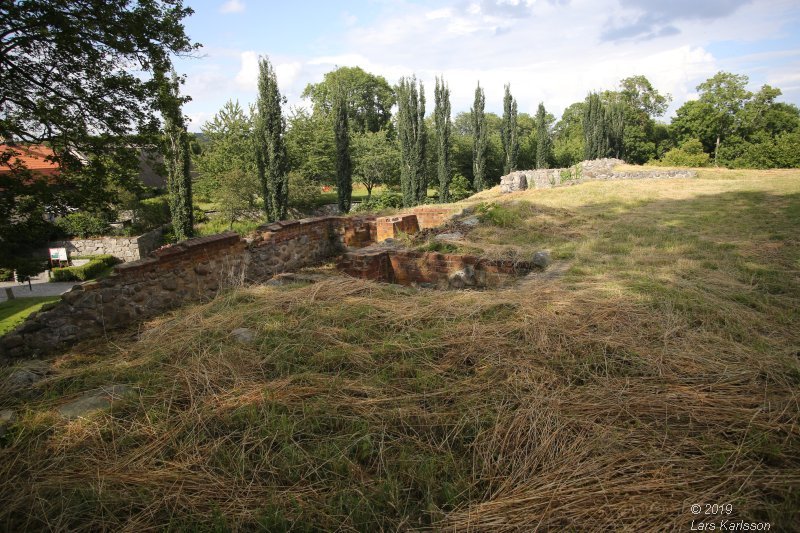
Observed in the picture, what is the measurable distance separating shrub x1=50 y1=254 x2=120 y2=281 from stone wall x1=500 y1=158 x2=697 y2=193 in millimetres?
18098

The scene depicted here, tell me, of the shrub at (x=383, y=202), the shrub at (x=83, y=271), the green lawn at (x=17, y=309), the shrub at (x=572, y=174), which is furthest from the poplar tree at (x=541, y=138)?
the green lawn at (x=17, y=309)

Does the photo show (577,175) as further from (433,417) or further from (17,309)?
(17,309)

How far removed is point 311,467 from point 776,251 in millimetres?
7594

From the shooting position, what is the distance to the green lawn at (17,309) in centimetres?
905

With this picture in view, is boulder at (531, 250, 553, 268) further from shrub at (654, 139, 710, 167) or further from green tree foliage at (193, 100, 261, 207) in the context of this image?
shrub at (654, 139, 710, 167)

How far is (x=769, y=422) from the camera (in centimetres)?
231

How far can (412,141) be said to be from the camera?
26734 millimetres

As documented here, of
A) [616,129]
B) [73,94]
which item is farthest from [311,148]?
[616,129]

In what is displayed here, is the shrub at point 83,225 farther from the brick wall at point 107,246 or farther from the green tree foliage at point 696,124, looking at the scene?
the green tree foliage at point 696,124

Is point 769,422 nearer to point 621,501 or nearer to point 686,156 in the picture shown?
point 621,501

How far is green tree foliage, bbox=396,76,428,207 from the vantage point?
2648 centimetres

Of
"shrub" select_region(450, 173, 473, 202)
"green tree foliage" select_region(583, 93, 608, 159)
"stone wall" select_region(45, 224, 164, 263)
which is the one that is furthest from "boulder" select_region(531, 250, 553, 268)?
"green tree foliage" select_region(583, 93, 608, 159)

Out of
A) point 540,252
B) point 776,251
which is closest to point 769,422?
point 540,252

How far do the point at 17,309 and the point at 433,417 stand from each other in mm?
13106
